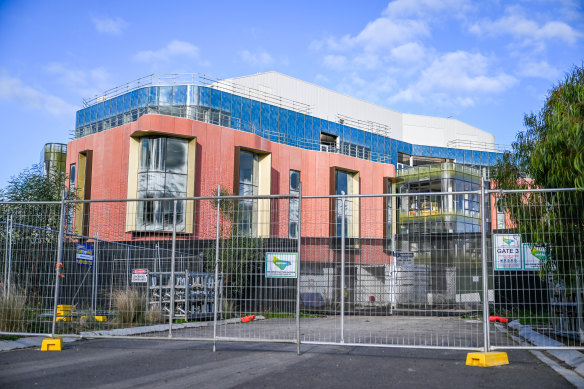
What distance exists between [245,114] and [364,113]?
67.7 feet

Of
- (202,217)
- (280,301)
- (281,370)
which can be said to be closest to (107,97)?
(202,217)

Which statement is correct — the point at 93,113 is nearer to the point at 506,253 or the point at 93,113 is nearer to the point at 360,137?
the point at 360,137

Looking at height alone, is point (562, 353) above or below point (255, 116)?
below

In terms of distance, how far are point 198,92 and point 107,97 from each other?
7.73 meters

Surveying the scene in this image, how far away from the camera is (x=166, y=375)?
702 cm

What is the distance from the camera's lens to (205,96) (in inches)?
1419

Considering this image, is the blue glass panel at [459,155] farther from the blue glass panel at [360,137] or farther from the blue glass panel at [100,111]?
the blue glass panel at [100,111]

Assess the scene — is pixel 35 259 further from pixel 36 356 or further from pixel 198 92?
pixel 198 92

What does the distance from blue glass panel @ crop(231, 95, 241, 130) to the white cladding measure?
14.1ft

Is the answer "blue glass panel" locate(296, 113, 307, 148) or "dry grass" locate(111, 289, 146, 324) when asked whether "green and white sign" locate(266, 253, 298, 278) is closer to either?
"dry grass" locate(111, 289, 146, 324)

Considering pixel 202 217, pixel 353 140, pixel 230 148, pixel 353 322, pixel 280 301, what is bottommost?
pixel 353 322

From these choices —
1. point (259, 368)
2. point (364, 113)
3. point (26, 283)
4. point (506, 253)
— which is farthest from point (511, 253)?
point (364, 113)

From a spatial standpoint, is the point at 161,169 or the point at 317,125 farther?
the point at 317,125

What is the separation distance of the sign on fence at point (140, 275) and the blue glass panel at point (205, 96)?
72.7 feet
